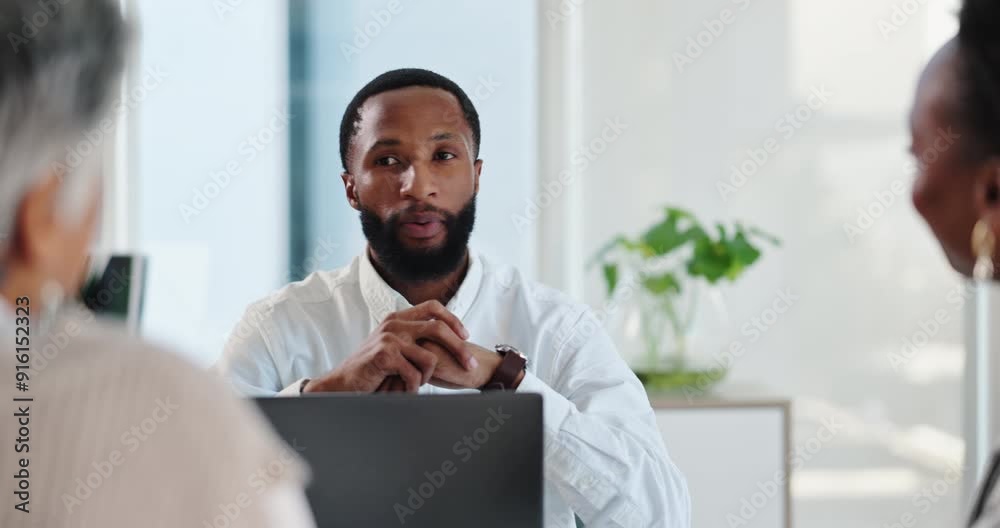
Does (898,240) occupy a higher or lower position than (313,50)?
lower

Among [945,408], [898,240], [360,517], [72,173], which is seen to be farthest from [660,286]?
[72,173]

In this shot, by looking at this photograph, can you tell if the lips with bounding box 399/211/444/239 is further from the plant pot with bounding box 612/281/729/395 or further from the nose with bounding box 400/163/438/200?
the plant pot with bounding box 612/281/729/395

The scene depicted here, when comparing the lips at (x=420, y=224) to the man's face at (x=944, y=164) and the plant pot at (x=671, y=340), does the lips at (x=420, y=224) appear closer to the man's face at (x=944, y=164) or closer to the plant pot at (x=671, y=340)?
the man's face at (x=944, y=164)

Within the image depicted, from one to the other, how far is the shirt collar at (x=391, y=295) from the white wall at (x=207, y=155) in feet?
6.90

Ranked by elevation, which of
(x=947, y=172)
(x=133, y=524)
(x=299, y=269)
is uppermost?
(x=947, y=172)

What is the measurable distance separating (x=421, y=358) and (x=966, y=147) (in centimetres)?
92

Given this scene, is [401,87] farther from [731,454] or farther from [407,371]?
[731,454]

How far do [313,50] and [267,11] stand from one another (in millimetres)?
216

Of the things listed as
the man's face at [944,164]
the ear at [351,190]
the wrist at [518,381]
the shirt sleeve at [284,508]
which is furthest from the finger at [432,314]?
the shirt sleeve at [284,508]

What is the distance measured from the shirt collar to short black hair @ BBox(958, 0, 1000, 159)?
3.99 ft

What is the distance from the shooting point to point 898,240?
13.8ft

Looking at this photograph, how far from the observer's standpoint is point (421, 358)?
1.78 metres

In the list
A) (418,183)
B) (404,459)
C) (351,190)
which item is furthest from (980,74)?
(351,190)

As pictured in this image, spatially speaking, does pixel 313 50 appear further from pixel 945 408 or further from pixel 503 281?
pixel 945 408
